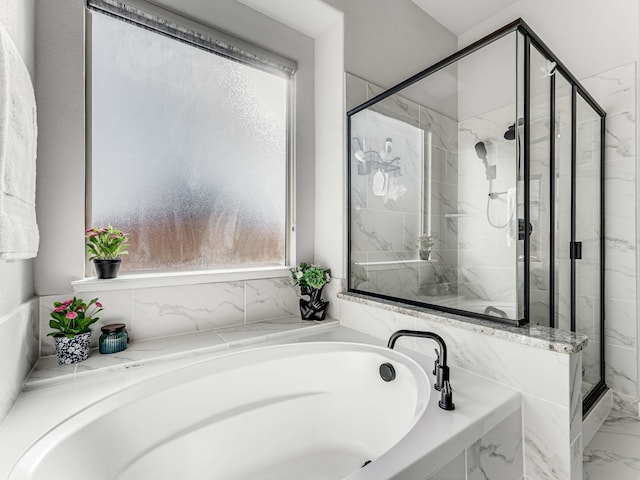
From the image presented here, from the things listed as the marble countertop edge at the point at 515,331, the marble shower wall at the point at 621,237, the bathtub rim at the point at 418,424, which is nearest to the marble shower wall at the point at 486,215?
the marble countertop edge at the point at 515,331

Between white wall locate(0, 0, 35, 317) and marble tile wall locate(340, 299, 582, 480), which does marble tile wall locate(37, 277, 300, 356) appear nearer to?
white wall locate(0, 0, 35, 317)

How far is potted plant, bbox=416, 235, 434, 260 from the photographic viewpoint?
189 centimetres

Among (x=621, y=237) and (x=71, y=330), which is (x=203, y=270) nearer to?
(x=71, y=330)

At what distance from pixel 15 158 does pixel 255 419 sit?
47.2 inches

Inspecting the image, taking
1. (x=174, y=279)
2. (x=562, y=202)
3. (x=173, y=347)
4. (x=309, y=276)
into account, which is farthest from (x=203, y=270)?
(x=562, y=202)

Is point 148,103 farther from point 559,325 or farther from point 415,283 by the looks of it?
point 559,325

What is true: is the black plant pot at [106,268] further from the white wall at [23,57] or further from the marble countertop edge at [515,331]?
the marble countertop edge at [515,331]

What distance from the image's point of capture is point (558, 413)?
1.04 meters

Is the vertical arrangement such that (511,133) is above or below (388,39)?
below

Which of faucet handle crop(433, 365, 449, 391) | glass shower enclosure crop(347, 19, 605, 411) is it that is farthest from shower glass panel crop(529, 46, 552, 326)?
faucet handle crop(433, 365, 449, 391)

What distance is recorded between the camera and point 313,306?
1.99 metres

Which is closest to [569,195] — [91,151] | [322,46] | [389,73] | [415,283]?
[415,283]

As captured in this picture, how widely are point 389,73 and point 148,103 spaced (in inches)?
60.5

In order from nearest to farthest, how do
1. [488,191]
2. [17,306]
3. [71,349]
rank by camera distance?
[17,306] < [71,349] < [488,191]
